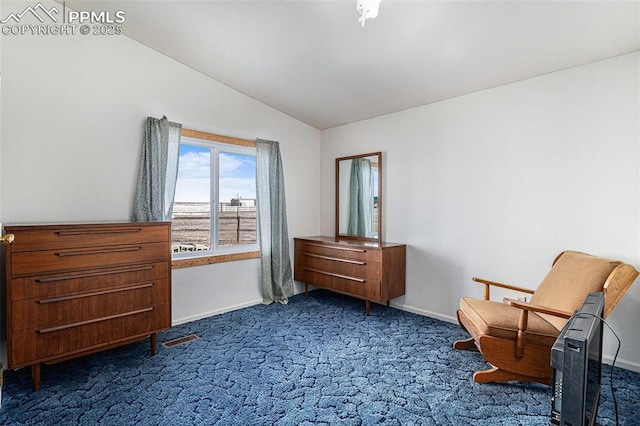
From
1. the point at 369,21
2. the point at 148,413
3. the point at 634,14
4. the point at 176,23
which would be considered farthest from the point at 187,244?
the point at 634,14

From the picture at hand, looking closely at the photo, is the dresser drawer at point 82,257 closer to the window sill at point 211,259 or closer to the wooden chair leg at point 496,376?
the window sill at point 211,259

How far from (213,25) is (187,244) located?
216 centimetres

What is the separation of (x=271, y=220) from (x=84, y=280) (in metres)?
2.15

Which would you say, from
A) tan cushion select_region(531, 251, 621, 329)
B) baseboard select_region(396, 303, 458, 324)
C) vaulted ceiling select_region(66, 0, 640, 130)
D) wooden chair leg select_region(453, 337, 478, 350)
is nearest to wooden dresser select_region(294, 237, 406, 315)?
baseboard select_region(396, 303, 458, 324)

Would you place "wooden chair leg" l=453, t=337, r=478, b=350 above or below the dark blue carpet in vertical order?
above

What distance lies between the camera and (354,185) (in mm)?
4309

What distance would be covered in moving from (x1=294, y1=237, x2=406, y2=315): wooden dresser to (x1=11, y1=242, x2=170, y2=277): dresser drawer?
193 centimetres

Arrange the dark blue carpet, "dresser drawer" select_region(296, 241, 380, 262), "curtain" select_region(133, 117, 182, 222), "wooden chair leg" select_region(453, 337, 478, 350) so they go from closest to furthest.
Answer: the dark blue carpet
"wooden chair leg" select_region(453, 337, 478, 350)
"curtain" select_region(133, 117, 182, 222)
"dresser drawer" select_region(296, 241, 380, 262)

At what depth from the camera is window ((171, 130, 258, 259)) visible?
3.54 meters

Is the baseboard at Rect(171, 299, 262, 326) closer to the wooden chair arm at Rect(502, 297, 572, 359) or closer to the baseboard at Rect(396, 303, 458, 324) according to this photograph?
the baseboard at Rect(396, 303, 458, 324)

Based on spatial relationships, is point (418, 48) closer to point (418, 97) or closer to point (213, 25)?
point (418, 97)

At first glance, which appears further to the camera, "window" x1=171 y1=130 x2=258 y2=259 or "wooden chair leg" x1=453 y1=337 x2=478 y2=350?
"window" x1=171 y1=130 x2=258 y2=259

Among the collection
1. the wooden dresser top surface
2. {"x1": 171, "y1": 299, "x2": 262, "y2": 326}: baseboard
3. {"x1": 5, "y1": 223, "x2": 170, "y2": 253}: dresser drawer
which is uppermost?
{"x1": 5, "y1": 223, "x2": 170, "y2": 253}: dresser drawer

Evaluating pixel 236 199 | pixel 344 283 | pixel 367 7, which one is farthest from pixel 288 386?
pixel 367 7
